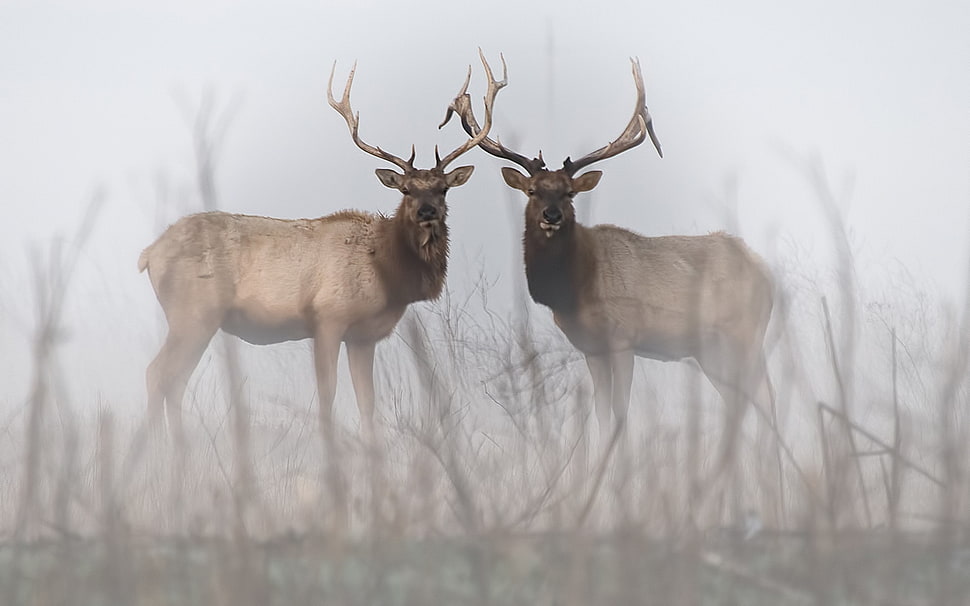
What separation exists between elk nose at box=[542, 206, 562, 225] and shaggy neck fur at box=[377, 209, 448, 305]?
849 millimetres

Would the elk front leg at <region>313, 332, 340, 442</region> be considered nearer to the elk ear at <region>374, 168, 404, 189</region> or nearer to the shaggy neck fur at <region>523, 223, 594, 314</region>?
the elk ear at <region>374, 168, 404, 189</region>

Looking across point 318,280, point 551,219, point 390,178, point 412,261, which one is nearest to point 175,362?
point 318,280

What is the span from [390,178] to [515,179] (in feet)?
2.71

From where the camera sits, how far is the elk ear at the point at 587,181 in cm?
768

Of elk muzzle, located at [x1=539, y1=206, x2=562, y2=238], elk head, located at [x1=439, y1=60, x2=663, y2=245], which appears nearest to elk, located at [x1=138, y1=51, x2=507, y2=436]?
elk head, located at [x1=439, y1=60, x2=663, y2=245]

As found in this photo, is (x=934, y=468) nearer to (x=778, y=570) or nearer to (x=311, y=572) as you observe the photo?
(x=778, y=570)

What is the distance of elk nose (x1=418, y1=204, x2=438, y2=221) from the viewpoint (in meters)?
7.62

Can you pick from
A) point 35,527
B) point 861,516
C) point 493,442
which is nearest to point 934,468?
point 861,516

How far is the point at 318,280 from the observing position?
7.88 metres

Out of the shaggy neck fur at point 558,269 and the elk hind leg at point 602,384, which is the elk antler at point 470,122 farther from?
the elk hind leg at point 602,384

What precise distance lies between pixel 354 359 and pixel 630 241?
1906mm

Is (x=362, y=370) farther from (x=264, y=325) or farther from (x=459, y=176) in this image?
(x=459, y=176)

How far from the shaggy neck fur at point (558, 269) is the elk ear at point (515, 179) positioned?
0.29m

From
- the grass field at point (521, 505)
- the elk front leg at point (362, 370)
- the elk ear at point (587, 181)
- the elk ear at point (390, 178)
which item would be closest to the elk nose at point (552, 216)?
the elk ear at point (587, 181)
